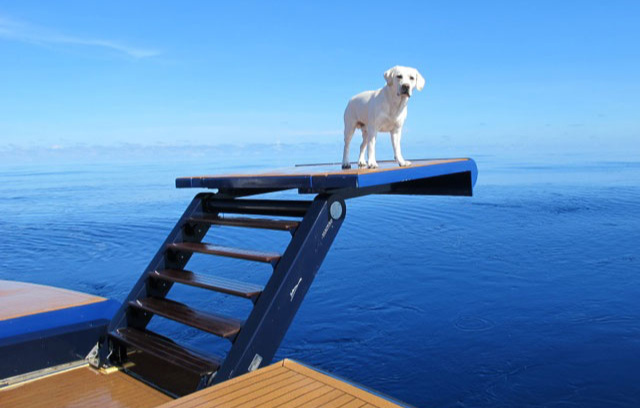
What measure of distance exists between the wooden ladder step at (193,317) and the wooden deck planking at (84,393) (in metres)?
0.50

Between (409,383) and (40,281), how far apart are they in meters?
8.10

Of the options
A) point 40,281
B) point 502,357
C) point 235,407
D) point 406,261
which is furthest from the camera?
point 406,261

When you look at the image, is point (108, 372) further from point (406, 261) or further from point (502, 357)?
point (406, 261)

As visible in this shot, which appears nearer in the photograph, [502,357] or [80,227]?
[502,357]

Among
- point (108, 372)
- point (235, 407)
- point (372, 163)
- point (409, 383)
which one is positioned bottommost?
point (409, 383)

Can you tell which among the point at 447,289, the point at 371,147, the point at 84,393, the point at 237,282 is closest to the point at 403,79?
the point at 371,147

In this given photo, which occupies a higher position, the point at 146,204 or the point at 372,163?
the point at 372,163

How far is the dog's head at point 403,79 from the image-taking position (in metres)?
3.73

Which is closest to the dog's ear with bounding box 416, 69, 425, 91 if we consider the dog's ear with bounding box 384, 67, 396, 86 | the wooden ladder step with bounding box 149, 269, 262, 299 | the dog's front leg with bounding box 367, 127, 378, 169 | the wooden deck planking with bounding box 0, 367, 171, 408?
the dog's ear with bounding box 384, 67, 396, 86

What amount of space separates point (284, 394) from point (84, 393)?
5.86ft

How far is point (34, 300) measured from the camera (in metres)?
3.93

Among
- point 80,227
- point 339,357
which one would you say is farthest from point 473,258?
point 80,227

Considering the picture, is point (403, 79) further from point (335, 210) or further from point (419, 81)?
point (335, 210)

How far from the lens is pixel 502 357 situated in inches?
230
